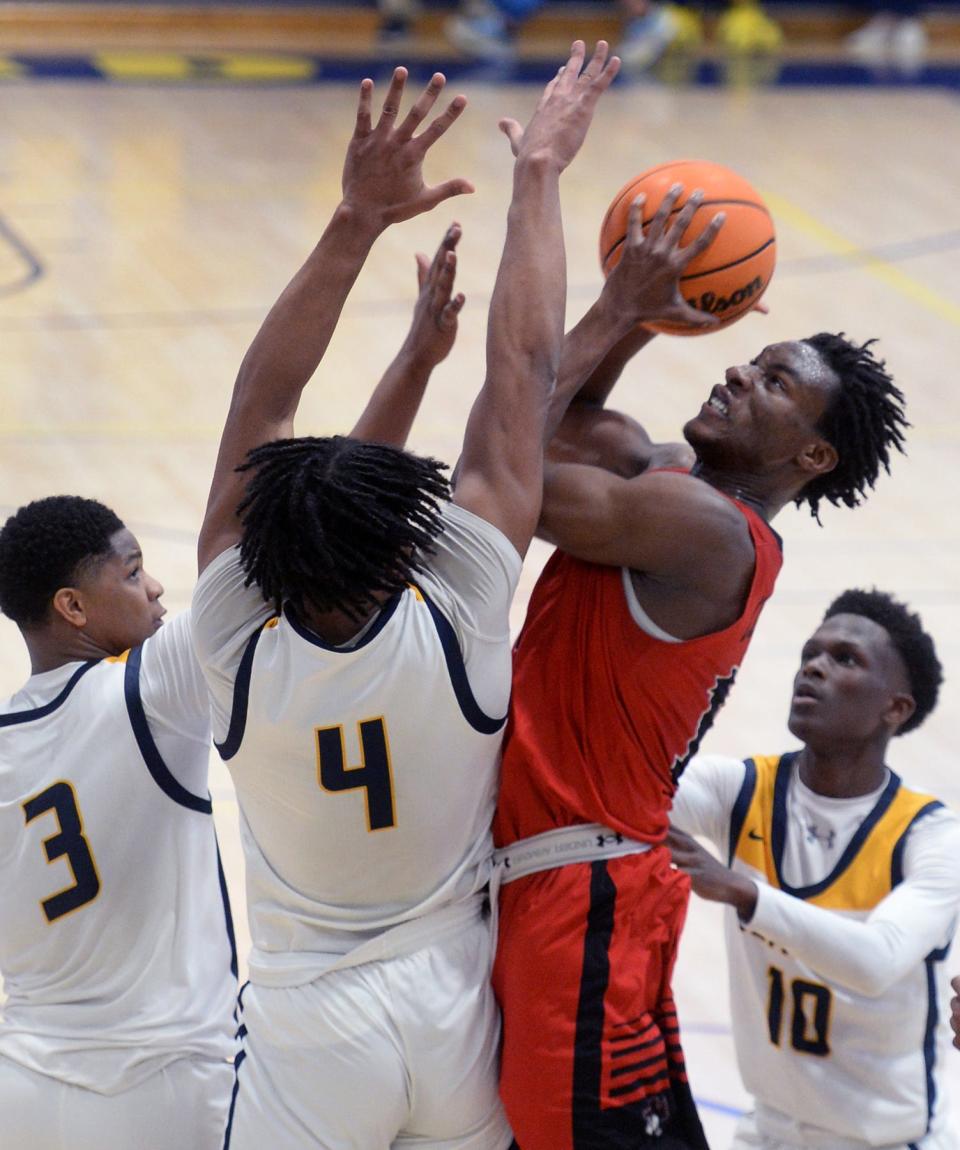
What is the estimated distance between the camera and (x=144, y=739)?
326 centimetres

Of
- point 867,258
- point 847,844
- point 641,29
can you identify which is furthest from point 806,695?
point 641,29

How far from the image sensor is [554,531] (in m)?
3.06

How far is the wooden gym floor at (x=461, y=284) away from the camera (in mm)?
7430

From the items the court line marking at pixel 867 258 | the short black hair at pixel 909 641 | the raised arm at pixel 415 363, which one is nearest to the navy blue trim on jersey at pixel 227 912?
the raised arm at pixel 415 363

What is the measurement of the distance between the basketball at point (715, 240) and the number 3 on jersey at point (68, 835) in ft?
4.41

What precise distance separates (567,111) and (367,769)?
1.18m

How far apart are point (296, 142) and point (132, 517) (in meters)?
7.13

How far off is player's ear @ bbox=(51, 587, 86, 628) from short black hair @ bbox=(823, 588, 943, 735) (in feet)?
5.73

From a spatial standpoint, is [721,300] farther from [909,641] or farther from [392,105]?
[909,641]

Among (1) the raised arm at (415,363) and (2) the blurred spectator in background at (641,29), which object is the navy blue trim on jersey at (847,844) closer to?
(1) the raised arm at (415,363)

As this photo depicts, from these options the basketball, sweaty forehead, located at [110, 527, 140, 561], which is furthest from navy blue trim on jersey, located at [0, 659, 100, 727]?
the basketball

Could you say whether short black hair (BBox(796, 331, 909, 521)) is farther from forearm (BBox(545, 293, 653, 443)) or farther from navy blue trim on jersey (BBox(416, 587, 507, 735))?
navy blue trim on jersey (BBox(416, 587, 507, 735))

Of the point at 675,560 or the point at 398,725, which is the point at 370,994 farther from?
the point at 675,560

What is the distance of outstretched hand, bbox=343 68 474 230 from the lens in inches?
121
